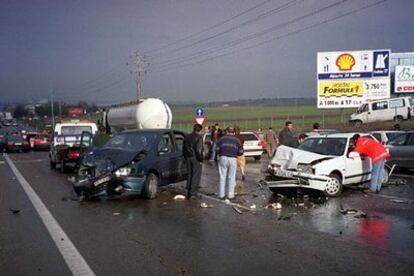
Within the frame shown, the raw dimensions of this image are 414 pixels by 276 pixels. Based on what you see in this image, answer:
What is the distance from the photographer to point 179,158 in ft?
43.4

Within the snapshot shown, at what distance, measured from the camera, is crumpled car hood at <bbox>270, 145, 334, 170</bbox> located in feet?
40.1

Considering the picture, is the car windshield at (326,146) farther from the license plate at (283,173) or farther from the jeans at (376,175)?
the license plate at (283,173)

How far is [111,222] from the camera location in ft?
30.8

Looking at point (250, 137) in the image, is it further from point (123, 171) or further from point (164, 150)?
point (123, 171)

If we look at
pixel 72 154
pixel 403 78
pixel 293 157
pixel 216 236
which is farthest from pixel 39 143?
pixel 216 236

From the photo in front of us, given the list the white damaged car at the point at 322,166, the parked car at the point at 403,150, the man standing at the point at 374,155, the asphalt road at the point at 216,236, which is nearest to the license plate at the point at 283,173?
the white damaged car at the point at 322,166

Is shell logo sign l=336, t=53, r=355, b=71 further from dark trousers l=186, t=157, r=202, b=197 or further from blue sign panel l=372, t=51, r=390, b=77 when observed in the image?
dark trousers l=186, t=157, r=202, b=197

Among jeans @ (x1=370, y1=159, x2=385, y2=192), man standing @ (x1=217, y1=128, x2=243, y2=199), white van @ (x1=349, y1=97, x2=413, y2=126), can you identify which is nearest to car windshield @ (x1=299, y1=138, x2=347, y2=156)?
jeans @ (x1=370, y1=159, x2=385, y2=192)

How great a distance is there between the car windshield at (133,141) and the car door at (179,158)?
2.45ft

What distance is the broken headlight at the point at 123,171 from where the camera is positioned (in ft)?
38.4

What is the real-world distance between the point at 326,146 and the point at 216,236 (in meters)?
5.98

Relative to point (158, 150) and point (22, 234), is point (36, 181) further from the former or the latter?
point (22, 234)

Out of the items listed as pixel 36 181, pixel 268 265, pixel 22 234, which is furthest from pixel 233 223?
pixel 36 181

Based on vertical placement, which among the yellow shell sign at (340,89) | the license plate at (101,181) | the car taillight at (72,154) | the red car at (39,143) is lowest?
the red car at (39,143)
